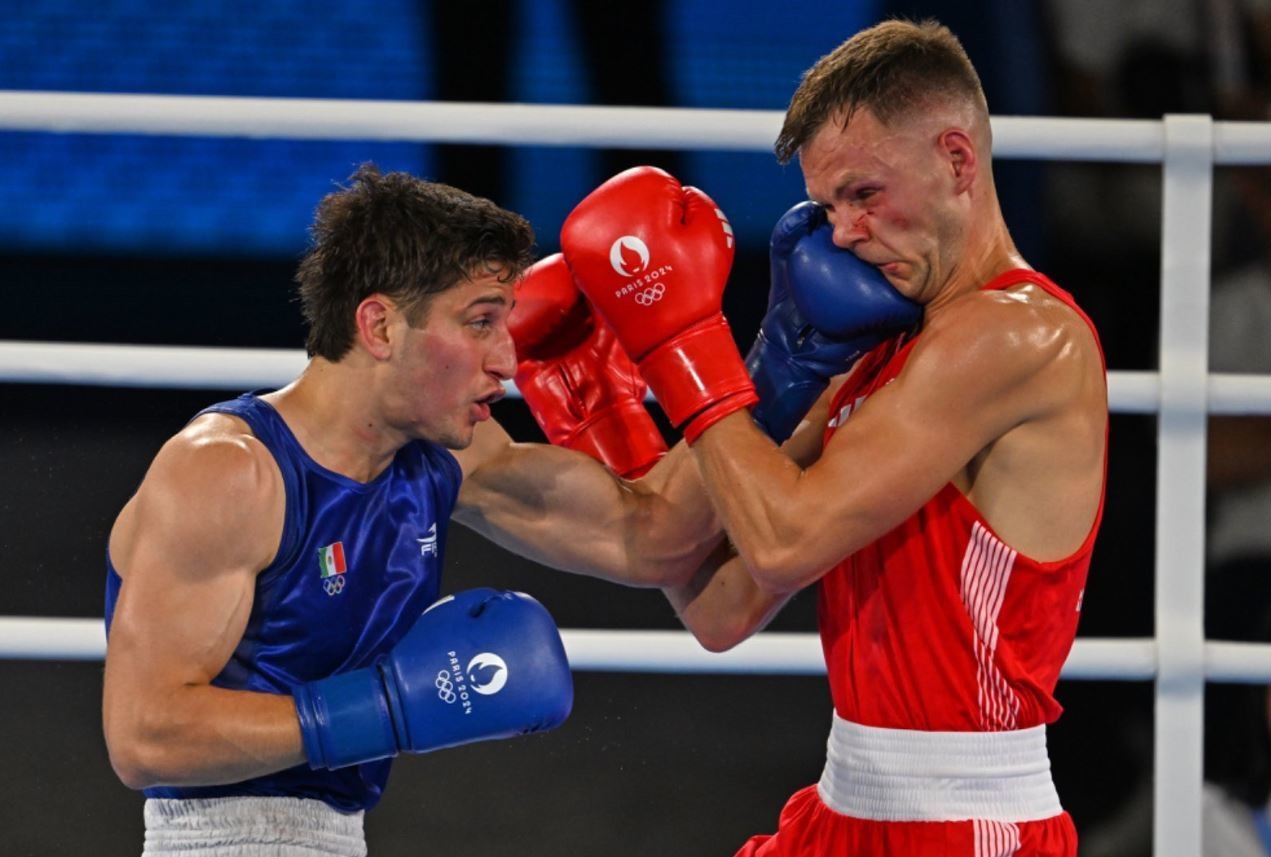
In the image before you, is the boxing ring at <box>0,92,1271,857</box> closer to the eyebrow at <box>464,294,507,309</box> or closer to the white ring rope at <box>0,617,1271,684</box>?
the white ring rope at <box>0,617,1271,684</box>

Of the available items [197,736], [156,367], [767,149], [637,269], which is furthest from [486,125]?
[197,736]

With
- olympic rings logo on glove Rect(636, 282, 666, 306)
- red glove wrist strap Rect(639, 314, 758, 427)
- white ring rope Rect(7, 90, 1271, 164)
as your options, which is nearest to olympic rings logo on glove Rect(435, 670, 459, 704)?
red glove wrist strap Rect(639, 314, 758, 427)

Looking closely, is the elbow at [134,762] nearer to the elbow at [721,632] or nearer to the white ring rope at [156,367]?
the elbow at [721,632]

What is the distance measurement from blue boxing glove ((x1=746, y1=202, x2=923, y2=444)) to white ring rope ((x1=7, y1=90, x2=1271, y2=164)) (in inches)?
28.3

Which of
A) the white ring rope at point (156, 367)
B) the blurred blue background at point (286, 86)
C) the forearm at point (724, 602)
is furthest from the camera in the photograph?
the blurred blue background at point (286, 86)

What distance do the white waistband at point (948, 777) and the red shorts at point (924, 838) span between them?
0.04 ft

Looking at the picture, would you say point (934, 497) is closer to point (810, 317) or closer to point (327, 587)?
point (810, 317)

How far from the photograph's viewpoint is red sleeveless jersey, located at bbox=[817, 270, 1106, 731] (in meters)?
2.07

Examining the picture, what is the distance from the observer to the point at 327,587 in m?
2.19

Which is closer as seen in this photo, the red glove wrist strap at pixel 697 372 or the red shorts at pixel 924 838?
the red shorts at pixel 924 838

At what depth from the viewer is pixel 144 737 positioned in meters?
2.02

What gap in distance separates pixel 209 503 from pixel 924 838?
1.01m

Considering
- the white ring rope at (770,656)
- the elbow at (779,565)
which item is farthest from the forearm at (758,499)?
the white ring rope at (770,656)

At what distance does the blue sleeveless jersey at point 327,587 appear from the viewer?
7.09ft
